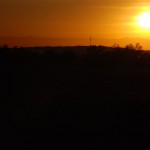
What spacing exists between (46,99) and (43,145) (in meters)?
8.29

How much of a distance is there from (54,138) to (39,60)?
46.8 metres

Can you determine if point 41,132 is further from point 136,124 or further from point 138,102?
point 138,102

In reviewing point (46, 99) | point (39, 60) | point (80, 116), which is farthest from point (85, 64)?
point (80, 116)

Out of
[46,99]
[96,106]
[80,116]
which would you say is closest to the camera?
[80,116]

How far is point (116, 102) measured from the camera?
30.0m

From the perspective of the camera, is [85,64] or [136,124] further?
[85,64]

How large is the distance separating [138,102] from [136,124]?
4179 mm

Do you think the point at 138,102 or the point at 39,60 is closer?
the point at 138,102

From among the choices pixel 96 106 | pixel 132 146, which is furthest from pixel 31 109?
pixel 132 146

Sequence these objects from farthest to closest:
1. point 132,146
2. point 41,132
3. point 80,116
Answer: point 80,116 → point 41,132 → point 132,146

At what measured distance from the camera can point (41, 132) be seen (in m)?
25.0

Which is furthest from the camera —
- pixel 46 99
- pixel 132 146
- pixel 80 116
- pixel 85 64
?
pixel 85 64

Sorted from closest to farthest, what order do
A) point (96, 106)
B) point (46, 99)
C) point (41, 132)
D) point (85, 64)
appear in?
point (41, 132) → point (96, 106) → point (46, 99) → point (85, 64)

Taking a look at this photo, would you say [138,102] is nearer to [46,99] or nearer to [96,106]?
[96,106]
